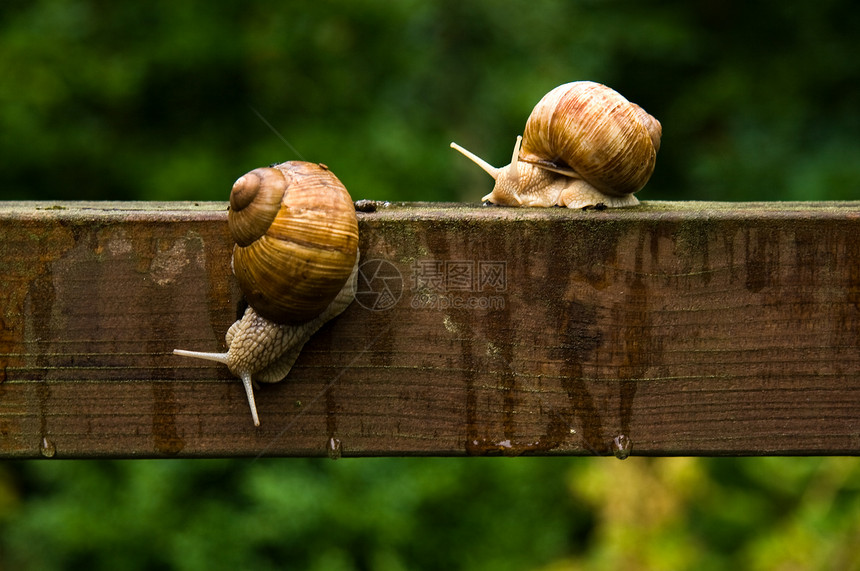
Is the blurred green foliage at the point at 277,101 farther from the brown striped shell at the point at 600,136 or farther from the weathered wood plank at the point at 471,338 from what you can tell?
the weathered wood plank at the point at 471,338

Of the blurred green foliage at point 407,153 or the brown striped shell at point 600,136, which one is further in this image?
the blurred green foliage at point 407,153

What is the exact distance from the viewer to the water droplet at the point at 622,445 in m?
1.38

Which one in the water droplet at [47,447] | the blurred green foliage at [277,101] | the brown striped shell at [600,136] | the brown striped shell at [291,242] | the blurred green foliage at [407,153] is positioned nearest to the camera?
the brown striped shell at [291,242]

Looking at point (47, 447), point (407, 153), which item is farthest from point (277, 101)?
point (47, 447)

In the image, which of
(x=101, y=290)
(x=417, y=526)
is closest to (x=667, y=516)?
(x=417, y=526)

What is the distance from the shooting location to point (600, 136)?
1.64 meters

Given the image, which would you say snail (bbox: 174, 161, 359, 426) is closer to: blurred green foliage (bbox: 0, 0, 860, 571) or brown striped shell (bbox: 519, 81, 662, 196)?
brown striped shell (bbox: 519, 81, 662, 196)

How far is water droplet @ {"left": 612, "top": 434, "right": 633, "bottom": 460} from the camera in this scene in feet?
4.51

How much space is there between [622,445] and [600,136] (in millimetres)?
612

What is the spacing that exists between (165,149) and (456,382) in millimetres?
3863

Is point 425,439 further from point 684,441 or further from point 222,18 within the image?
point 222,18

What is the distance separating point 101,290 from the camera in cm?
134

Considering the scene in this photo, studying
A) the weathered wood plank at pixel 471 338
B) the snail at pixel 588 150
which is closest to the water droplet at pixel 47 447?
the weathered wood plank at pixel 471 338

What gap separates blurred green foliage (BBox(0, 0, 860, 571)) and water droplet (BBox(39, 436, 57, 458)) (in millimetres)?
1886
